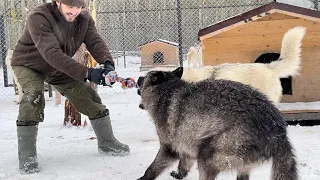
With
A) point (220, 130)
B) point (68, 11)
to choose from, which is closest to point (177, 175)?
point (220, 130)

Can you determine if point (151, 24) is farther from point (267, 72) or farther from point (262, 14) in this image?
point (267, 72)

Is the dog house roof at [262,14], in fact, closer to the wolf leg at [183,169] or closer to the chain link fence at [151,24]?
the chain link fence at [151,24]

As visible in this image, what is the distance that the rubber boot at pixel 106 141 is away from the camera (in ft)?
13.0

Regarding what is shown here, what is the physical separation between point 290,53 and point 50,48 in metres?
3.19

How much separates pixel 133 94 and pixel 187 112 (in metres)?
7.24

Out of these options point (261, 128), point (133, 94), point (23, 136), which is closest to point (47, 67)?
point (23, 136)

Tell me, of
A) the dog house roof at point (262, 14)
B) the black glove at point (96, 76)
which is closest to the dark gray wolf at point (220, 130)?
the black glove at point (96, 76)

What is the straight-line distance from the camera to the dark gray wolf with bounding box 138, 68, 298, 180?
2.42m

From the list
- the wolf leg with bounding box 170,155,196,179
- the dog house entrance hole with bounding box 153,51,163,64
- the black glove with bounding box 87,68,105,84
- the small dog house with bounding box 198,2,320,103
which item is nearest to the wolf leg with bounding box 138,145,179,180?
the wolf leg with bounding box 170,155,196,179

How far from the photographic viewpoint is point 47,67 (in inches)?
146

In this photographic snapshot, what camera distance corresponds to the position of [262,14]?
5746 millimetres

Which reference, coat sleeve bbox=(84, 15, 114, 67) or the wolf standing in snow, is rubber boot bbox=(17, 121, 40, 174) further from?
the wolf standing in snow

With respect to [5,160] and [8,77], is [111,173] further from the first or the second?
[8,77]

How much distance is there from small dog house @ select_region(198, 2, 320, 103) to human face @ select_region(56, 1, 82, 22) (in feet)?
9.20
